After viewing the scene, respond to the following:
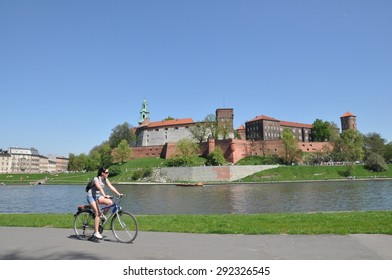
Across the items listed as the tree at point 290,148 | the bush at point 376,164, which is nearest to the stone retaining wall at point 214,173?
the tree at point 290,148

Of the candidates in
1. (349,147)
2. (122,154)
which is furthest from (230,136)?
(349,147)

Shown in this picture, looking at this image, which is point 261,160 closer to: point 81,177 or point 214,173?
point 214,173

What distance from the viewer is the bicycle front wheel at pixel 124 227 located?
22.4 ft

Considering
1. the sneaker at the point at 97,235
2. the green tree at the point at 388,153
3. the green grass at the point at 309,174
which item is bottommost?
the sneaker at the point at 97,235

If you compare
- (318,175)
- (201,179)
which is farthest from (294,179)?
(201,179)

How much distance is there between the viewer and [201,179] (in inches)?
2564

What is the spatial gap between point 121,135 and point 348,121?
6982 centimetres

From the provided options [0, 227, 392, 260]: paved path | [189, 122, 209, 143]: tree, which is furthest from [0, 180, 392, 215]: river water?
[189, 122, 209, 143]: tree

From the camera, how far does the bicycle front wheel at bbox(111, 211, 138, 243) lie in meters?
6.81

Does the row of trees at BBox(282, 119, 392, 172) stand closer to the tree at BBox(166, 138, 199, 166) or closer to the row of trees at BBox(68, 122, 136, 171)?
the tree at BBox(166, 138, 199, 166)

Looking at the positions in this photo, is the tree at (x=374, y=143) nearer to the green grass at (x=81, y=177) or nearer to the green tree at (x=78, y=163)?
the green grass at (x=81, y=177)
